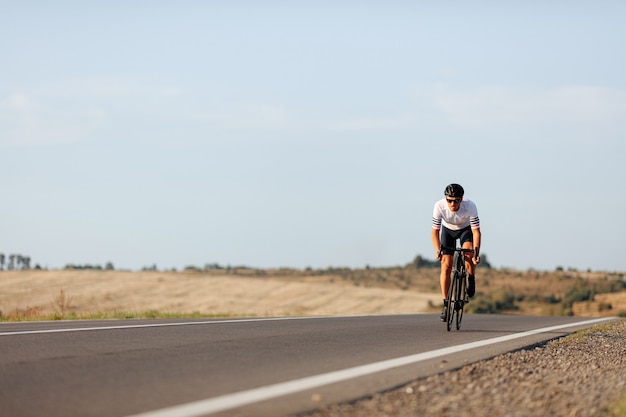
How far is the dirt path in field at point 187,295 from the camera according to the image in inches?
1823

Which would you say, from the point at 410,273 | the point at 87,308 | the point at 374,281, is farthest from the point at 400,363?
the point at 410,273

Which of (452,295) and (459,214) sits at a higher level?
(459,214)

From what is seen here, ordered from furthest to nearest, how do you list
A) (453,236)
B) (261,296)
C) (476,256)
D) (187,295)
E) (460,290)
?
(261,296) → (187,295) → (460,290) → (453,236) → (476,256)

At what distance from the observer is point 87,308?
44188 mm

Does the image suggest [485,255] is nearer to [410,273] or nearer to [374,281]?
[410,273]

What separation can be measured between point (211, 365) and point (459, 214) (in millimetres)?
6449

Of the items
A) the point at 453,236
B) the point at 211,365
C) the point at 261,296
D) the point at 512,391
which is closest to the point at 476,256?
the point at 453,236

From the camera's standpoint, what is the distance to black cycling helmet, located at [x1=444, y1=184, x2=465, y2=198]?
13656 millimetres

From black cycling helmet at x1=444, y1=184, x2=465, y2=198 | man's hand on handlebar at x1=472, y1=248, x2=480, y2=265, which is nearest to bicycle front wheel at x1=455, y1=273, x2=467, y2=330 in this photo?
man's hand on handlebar at x1=472, y1=248, x2=480, y2=265

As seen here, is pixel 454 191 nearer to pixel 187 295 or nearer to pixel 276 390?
pixel 276 390

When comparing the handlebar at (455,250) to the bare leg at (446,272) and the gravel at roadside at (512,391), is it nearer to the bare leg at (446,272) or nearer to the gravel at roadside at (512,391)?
the bare leg at (446,272)

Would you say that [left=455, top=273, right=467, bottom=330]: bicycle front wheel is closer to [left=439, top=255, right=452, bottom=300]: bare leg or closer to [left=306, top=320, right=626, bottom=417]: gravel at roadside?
[left=439, top=255, right=452, bottom=300]: bare leg

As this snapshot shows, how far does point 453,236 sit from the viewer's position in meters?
14.4

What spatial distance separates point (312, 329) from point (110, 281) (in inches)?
1784
